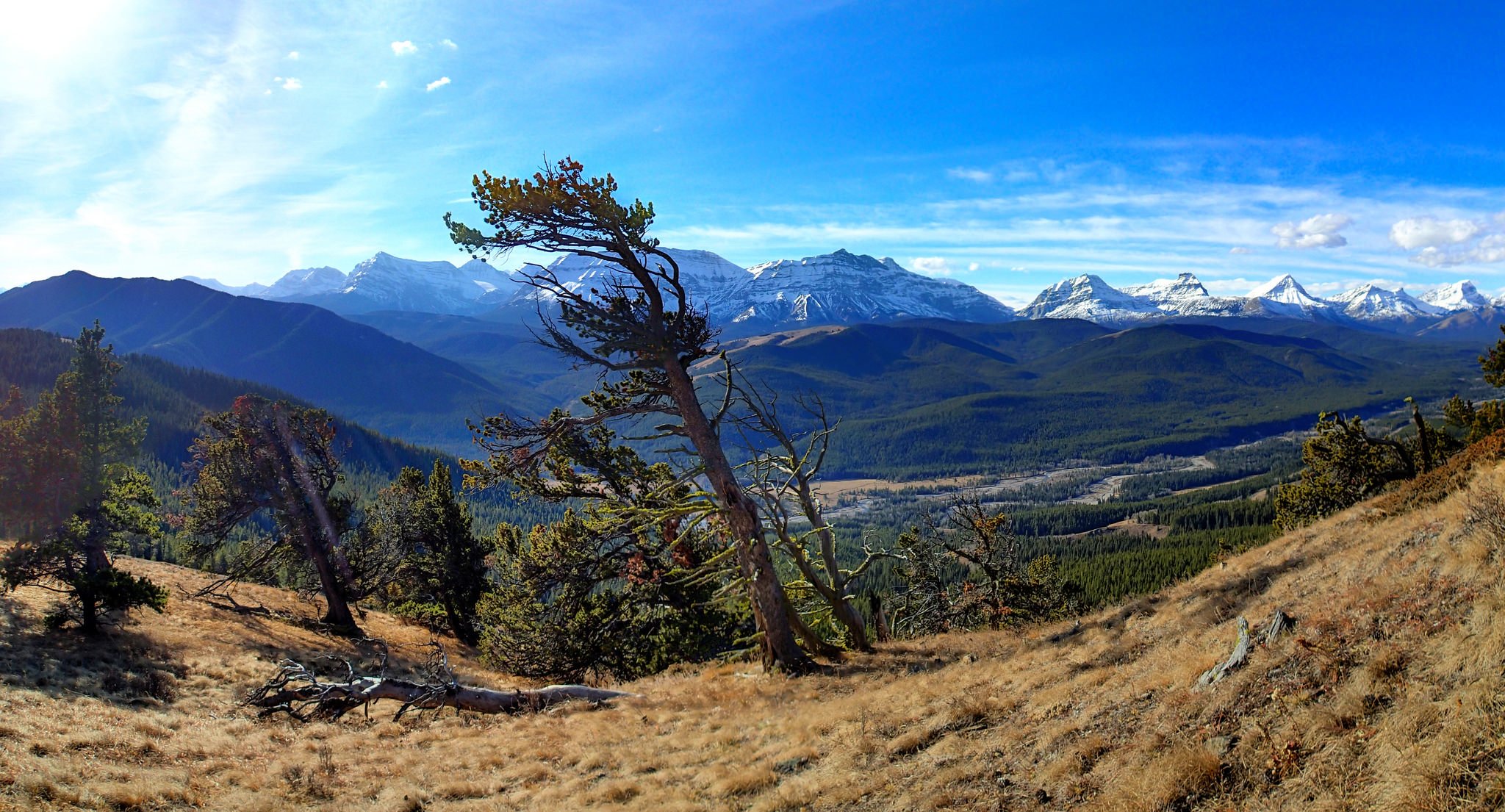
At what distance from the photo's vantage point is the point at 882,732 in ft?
33.7

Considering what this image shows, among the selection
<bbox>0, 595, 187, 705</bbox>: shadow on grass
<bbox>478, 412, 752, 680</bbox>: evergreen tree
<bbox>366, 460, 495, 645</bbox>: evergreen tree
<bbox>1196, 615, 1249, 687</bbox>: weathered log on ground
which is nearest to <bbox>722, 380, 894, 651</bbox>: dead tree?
<bbox>478, 412, 752, 680</bbox>: evergreen tree

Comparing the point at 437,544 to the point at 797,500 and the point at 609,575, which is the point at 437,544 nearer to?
the point at 609,575

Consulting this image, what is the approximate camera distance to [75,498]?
22094 mm

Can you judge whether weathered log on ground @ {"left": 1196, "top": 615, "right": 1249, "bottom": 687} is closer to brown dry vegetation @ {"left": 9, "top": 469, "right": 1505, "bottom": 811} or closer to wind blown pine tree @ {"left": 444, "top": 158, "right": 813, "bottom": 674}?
brown dry vegetation @ {"left": 9, "top": 469, "right": 1505, "bottom": 811}

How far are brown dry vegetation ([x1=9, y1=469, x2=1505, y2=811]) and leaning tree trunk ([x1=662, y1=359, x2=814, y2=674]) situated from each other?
80 centimetres

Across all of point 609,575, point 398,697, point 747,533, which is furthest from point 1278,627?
point 398,697

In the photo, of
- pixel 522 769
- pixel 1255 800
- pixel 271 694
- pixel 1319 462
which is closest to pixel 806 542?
pixel 522 769

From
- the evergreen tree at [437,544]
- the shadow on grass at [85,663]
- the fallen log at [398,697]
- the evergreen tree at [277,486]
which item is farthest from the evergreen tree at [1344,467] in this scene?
the evergreen tree at [277,486]

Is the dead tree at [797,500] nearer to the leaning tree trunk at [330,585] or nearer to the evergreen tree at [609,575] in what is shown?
the evergreen tree at [609,575]

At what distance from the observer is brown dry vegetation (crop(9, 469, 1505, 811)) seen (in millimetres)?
5934

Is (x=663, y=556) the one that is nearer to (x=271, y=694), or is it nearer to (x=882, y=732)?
(x=271, y=694)

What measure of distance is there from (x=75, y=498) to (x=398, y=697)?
605 inches

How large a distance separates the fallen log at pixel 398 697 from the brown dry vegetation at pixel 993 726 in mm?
718

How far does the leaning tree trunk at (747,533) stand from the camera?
15.1 m
